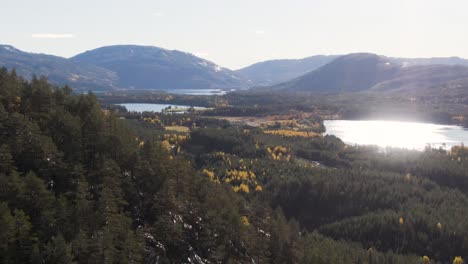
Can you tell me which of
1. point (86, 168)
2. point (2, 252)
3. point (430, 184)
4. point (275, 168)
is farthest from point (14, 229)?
point (430, 184)

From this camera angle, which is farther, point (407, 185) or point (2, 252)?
point (407, 185)

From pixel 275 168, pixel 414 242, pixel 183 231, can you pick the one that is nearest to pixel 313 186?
pixel 275 168

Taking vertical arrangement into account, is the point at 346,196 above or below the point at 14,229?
below

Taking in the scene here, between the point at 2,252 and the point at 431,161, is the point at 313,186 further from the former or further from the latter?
the point at 2,252

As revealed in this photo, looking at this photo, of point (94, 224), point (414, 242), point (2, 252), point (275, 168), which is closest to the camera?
point (2, 252)

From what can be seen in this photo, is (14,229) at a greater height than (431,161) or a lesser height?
greater

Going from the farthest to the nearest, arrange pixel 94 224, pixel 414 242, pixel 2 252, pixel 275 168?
1. pixel 275 168
2. pixel 414 242
3. pixel 94 224
4. pixel 2 252

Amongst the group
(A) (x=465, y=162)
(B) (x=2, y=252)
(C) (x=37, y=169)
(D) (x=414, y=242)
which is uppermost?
(C) (x=37, y=169)

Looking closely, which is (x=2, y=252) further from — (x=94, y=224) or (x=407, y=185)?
(x=407, y=185)

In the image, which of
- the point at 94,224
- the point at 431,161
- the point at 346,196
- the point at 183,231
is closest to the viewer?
the point at 94,224
